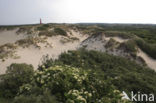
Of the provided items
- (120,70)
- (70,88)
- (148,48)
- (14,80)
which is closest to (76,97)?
(70,88)

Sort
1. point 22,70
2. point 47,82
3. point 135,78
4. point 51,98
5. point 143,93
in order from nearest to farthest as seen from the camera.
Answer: point 51,98 < point 47,82 < point 143,93 < point 22,70 < point 135,78

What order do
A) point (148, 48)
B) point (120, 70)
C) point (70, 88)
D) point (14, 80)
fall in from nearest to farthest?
1. point (70, 88)
2. point (14, 80)
3. point (120, 70)
4. point (148, 48)

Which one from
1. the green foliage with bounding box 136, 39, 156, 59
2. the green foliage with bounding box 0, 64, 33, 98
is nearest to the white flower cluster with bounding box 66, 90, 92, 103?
the green foliage with bounding box 0, 64, 33, 98

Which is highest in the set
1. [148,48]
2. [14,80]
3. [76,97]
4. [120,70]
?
[148,48]

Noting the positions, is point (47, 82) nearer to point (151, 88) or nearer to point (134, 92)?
point (134, 92)

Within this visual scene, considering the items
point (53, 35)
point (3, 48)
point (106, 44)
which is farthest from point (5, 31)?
point (106, 44)

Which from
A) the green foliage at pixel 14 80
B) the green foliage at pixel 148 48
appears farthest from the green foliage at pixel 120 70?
the green foliage at pixel 148 48

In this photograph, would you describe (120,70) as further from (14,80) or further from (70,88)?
(14,80)

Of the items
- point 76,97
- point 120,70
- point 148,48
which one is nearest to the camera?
point 76,97

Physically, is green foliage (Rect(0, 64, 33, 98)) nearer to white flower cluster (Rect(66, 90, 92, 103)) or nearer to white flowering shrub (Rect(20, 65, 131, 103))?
white flowering shrub (Rect(20, 65, 131, 103))
